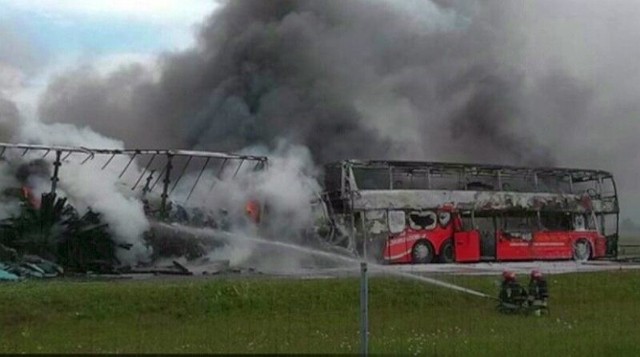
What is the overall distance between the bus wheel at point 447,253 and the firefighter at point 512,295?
1677 cm

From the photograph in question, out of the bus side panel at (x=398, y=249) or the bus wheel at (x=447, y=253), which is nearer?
the bus side panel at (x=398, y=249)

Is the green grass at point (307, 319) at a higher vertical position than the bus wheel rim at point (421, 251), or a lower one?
lower

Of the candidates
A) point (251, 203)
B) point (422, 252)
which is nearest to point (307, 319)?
point (251, 203)

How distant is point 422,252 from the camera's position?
37875mm

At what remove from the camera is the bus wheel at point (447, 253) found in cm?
3841

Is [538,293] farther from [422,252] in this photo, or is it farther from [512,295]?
[422,252]

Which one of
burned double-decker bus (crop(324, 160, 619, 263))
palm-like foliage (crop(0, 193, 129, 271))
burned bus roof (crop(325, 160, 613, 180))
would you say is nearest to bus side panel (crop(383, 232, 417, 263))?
burned double-decker bus (crop(324, 160, 619, 263))

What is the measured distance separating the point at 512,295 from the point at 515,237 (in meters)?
19.5

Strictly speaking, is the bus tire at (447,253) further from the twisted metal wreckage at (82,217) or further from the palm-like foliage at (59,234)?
the palm-like foliage at (59,234)

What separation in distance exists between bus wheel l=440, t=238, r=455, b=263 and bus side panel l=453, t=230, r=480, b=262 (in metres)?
0.21

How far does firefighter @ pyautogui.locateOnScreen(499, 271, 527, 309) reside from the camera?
2080 cm

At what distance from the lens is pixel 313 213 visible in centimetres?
3628

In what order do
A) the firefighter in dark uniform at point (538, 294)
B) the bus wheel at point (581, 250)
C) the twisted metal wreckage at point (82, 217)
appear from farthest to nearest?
the bus wheel at point (581, 250)
the twisted metal wreckage at point (82, 217)
the firefighter in dark uniform at point (538, 294)

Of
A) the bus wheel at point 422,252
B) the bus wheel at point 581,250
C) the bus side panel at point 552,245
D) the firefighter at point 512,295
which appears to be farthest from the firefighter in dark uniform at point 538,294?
the bus wheel at point 581,250
